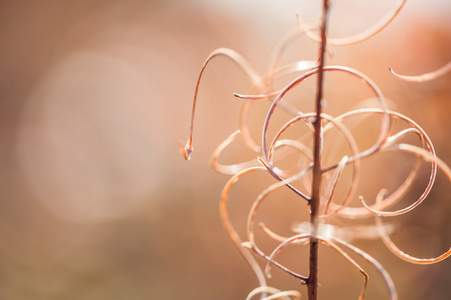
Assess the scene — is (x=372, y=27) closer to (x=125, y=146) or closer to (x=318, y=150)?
(x=318, y=150)

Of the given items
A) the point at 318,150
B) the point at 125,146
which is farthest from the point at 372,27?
the point at 125,146

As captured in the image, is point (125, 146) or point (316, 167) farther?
point (125, 146)

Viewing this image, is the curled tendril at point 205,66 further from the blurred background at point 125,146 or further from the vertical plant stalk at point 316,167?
the blurred background at point 125,146

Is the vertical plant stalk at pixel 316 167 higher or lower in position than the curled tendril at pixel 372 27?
lower

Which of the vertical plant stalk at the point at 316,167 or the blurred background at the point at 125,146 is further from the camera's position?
the blurred background at the point at 125,146

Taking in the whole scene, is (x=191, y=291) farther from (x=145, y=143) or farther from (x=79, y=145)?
(x=79, y=145)

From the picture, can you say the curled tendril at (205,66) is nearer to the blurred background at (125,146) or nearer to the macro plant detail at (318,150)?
the macro plant detail at (318,150)

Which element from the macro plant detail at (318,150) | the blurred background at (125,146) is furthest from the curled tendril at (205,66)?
the blurred background at (125,146)

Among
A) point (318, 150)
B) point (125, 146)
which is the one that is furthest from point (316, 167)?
point (125, 146)

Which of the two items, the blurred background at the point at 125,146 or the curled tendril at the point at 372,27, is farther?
the blurred background at the point at 125,146
